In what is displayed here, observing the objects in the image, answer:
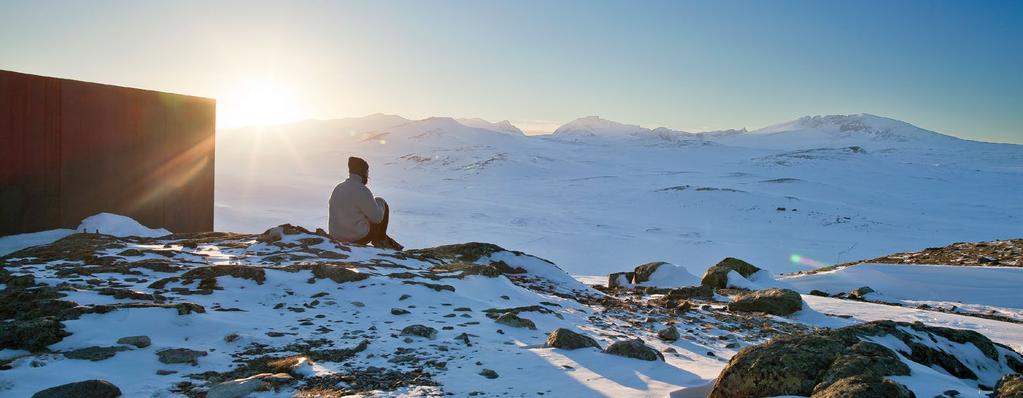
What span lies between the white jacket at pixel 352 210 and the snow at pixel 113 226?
3.32m

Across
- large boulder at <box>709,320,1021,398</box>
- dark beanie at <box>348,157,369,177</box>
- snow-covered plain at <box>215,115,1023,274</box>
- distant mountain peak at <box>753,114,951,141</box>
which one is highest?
distant mountain peak at <box>753,114,951,141</box>

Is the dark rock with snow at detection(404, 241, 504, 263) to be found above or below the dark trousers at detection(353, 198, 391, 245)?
below

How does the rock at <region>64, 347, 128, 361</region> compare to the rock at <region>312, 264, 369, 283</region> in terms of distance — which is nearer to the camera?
the rock at <region>64, 347, 128, 361</region>

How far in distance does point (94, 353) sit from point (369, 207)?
4.67 metres

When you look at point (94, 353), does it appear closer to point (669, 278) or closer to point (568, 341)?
point (568, 341)

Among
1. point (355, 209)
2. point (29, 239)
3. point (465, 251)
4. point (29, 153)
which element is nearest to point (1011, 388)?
point (355, 209)

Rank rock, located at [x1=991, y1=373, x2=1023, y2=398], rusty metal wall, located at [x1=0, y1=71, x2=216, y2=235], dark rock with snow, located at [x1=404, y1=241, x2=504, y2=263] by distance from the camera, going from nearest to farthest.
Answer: rock, located at [x1=991, y1=373, x2=1023, y2=398] < rusty metal wall, located at [x1=0, y1=71, x2=216, y2=235] < dark rock with snow, located at [x1=404, y1=241, x2=504, y2=263]

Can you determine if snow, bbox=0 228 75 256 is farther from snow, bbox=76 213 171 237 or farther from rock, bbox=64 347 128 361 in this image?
rock, bbox=64 347 128 361

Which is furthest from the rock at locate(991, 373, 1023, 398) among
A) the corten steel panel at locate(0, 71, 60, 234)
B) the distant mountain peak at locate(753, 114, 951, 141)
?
the distant mountain peak at locate(753, 114, 951, 141)

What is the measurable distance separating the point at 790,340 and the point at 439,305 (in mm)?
3036

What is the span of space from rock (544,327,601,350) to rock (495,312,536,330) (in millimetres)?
605

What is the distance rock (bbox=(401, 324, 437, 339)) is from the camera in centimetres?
425

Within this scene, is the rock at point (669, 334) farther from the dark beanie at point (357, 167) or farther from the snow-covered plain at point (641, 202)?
the snow-covered plain at point (641, 202)

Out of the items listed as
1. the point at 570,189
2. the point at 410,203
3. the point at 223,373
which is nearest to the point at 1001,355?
the point at 223,373
